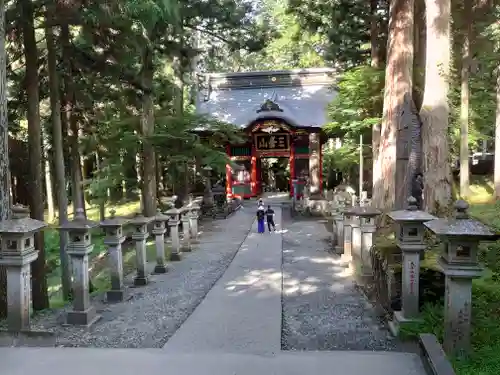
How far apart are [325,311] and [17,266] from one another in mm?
4404

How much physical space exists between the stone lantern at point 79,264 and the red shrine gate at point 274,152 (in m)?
15.7

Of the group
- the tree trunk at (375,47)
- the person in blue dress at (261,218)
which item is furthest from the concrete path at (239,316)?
the tree trunk at (375,47)

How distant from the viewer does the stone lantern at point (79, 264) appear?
247 inches

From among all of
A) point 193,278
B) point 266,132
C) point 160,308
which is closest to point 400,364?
point 160,308

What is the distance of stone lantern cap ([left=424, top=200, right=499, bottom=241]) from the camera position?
4363 mm

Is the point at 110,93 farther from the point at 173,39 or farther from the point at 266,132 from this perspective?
the point at 266,132

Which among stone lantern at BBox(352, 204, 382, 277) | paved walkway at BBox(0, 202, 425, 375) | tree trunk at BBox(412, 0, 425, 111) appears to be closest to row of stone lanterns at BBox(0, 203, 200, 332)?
paved walkway at BBox(0, 202, 425, 375)

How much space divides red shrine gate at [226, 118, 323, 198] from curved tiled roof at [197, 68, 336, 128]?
62 cm

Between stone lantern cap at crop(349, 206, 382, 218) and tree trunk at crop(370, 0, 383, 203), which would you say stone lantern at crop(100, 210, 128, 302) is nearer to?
stone lantern cap at crop(349, 206, 382, 218)

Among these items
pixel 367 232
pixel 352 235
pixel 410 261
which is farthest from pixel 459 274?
pixel 352 235

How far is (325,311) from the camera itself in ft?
23.5

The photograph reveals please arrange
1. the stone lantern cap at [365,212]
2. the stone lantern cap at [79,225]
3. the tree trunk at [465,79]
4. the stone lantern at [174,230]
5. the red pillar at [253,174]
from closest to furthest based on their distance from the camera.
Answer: the stone lantern cap at [79,225]
the stone lantern cap at [365,212]
the stone lantern at [174,230]
the tree trunk at [465,79]
the red pillar at [253,174]

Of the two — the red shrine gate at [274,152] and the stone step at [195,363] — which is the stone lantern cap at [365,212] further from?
the red shrine gate at [274,152]

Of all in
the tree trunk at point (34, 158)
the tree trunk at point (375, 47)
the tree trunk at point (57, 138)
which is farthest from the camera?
the tree trunk at point (375, 47)
